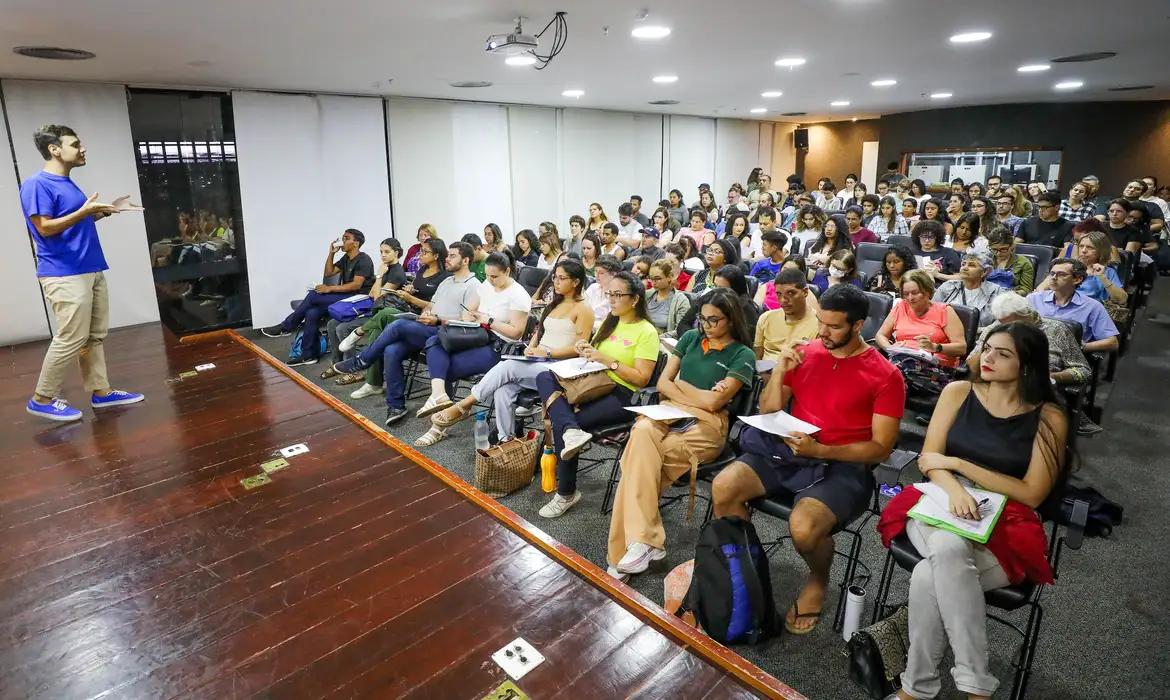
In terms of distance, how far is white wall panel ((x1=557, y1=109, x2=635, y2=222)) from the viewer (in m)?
11.2

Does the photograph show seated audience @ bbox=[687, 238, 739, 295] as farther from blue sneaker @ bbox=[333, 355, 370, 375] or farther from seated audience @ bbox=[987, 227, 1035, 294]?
blue sneaker @ bbox=[333, 355, 370, 375]

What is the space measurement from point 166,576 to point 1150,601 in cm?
388

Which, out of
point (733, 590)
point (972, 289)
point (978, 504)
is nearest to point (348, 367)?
point (733, 590)

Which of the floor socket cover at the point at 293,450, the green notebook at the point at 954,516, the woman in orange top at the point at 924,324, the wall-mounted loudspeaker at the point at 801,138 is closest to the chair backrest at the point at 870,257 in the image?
the woman in orange top at the point at 924,324

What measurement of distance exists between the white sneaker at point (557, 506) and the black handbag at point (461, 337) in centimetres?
148

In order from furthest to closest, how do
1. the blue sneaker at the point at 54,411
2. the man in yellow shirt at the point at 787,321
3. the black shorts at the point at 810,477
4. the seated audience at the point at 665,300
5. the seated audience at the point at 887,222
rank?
the seated audience at the point at 887,222
the seated audience at the point at 665,300
the blue sneaker at the point at 54,411
the man in yellow shirt at the point at 787,321
the black shorts at the point at 810,477

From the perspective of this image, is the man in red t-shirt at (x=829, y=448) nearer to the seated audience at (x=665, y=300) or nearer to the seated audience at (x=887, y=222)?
the seated audience at (x=665, y=300)

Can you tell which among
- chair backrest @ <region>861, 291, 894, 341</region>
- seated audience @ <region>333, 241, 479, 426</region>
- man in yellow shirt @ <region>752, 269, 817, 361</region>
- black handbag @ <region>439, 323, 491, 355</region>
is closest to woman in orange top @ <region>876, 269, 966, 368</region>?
chair backrest @ <region>861, 291, 894, 341</region>

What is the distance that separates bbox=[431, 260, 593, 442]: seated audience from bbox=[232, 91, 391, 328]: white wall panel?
502 cm

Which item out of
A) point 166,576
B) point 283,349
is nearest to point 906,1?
point 166,576

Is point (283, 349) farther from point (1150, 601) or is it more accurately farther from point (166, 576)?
point (1150, 601)

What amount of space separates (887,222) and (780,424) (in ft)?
19.1

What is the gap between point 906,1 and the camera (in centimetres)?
431

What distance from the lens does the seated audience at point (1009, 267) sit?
195 inches
